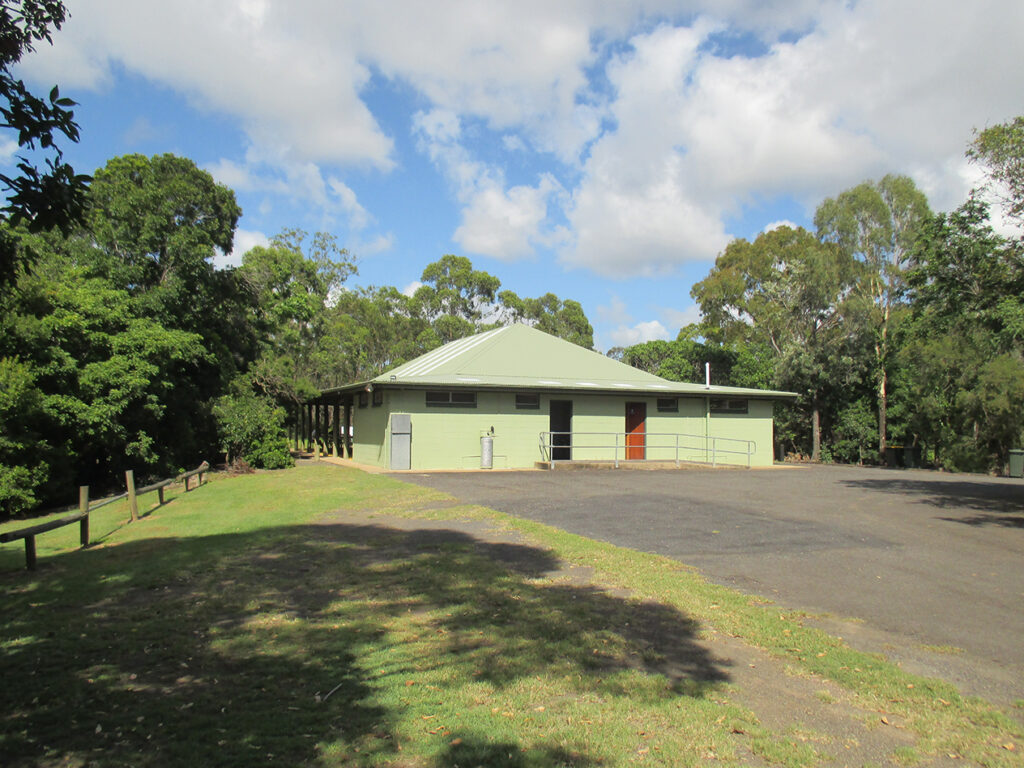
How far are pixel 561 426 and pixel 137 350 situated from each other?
13851mm

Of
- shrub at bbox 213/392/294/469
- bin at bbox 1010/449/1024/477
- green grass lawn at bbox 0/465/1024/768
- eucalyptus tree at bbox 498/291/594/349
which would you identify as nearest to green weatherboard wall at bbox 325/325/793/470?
shrub at bbox 213/392/294/469

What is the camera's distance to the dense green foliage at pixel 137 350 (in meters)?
16.0

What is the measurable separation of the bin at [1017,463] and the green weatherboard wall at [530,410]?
823cm

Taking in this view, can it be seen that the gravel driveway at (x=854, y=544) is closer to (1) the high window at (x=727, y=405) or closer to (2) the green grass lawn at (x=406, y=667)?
(2) the green grass lawn at (x=406, y=667)

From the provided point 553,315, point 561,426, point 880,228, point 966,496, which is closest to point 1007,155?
point 966,496

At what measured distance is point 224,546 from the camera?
27.9 feet

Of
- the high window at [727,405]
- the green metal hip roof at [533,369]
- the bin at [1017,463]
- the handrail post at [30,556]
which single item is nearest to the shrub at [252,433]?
the green metal hip roof at [533,369]

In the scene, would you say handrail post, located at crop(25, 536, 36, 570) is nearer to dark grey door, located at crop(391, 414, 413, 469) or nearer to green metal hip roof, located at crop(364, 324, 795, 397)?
dark grey door, located at crop(391, 414, 413, 469)

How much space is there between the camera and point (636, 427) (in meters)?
24.7

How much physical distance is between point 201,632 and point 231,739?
198 cm

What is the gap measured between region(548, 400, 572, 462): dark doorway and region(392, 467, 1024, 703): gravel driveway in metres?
6.02

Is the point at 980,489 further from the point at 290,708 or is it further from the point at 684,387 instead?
the point at 290,708

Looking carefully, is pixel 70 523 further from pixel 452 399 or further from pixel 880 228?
pixel 880 228

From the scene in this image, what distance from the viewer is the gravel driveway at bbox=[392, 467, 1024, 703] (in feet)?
16.2
